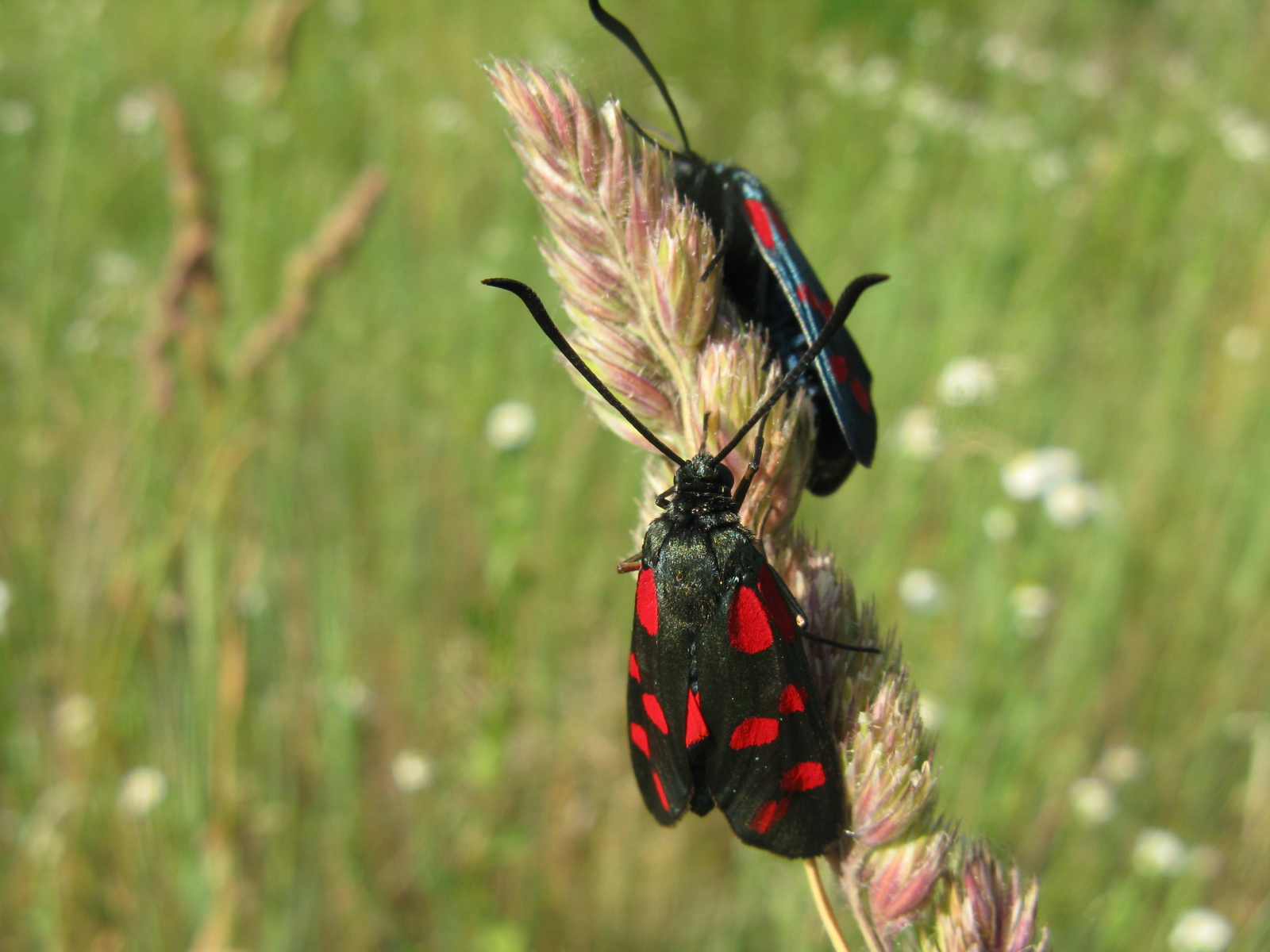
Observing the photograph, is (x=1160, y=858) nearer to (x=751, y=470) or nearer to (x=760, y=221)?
(x=751, y=470)

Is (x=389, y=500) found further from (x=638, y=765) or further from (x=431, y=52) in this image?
(x=431, y=52)

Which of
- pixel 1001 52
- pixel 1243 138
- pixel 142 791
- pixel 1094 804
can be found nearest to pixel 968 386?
pixel 1094 804

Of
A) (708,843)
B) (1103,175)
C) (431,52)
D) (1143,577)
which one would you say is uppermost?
(1103,175)

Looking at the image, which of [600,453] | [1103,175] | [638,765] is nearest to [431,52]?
[600,453]

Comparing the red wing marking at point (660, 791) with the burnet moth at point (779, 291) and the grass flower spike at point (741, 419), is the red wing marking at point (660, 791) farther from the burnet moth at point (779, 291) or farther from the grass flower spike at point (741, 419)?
the burnet moth at point (779, 291)

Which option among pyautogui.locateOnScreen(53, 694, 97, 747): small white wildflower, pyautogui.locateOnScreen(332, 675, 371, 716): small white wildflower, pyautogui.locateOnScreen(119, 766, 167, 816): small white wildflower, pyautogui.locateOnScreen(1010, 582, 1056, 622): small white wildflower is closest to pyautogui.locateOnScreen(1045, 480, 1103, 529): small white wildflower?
pyautogui.locateOnScreen(1010, 582, 1056, 622): small white wildflower

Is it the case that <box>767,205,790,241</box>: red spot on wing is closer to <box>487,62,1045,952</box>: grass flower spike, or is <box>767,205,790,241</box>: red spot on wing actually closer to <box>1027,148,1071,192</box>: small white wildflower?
<box>487,62,1045,952</box>: grass flower spike
